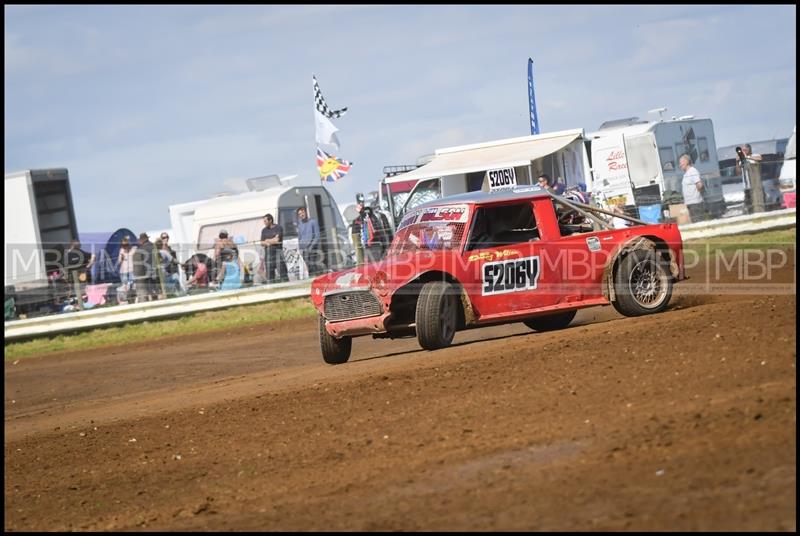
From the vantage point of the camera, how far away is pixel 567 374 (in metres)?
7.86

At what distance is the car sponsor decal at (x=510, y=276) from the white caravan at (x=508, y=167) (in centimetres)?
1172

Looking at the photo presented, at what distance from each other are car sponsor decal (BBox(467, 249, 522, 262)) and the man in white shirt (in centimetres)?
1157

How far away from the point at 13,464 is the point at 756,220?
1636cm

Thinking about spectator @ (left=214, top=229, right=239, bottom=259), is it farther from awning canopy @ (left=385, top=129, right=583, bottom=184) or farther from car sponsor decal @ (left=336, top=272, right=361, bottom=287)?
car sponsor decal @ (left=336, top=272, right=361, bottom=287)

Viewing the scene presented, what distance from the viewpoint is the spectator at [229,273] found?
69.8 feet

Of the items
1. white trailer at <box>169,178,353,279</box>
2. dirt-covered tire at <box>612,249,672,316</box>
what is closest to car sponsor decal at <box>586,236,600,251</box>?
dirt-covered tire at <box>612,249,672,316</box>

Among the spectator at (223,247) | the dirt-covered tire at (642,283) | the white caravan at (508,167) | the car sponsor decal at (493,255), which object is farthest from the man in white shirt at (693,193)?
the car sponsor decal at (493,255)

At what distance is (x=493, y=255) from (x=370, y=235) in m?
10.9

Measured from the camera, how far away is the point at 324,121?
3022 centimetres

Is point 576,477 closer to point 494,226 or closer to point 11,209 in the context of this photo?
point 494,226

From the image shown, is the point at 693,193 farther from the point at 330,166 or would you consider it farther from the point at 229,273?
the point at 330,166

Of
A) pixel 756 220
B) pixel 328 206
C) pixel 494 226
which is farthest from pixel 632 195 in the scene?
pixel 494 226

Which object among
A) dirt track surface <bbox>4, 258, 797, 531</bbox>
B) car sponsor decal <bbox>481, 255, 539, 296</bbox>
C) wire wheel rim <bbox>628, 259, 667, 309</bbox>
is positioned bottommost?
dirt track surface <bbox>4, 258, 797, 531</bbox>

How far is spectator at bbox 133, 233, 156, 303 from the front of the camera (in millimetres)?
21516
